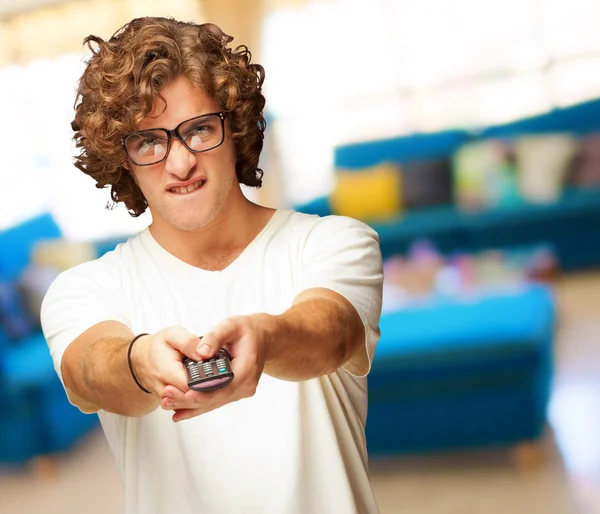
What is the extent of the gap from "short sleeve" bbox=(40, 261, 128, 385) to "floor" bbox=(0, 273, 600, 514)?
6.54 feet

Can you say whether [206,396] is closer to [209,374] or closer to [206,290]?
[209,374]

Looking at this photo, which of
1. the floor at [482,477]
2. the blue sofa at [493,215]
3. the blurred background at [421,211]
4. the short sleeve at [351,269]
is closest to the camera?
the short sleeve at [351,269]

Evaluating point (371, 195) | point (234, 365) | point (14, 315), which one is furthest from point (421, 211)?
point (234, 365)

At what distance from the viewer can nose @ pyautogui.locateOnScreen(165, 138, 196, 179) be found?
3.76 feet

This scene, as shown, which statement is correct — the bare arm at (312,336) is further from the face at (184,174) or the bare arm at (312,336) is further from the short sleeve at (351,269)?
the face at (184,174)

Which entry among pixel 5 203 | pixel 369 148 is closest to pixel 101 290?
pixel 369 148

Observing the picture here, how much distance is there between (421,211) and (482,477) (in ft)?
10.8

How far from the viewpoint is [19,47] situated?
7.66 metres

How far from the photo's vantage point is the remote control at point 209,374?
2.88 feet

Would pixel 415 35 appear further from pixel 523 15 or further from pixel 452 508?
pixel 452 508

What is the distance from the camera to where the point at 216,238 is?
126 cm

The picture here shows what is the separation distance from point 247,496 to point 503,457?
232 cm

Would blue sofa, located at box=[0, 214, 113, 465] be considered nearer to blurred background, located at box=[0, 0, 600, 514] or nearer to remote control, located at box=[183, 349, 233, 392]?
blurred background, located at box=[0, 0, 600, 514]

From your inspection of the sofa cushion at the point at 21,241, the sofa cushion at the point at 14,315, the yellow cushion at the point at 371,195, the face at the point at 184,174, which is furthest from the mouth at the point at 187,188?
the yellow cushion at the point at 371,195
